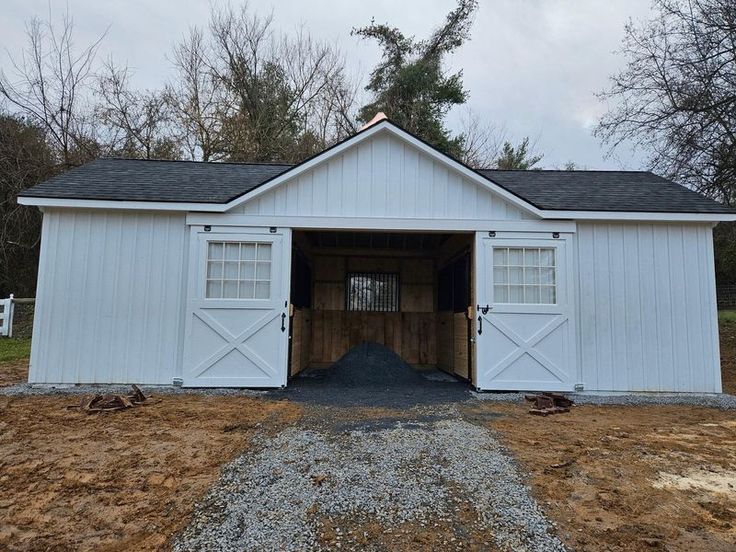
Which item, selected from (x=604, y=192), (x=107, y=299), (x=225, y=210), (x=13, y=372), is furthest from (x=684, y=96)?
(x=13, y=372)

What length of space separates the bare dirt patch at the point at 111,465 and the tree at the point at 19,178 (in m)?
9.63

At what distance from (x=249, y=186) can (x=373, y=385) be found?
3786 millimetres

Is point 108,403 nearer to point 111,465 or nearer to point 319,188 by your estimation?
point 111,465

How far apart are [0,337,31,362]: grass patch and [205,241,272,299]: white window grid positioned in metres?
6.01

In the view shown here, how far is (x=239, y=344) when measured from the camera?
603 cm

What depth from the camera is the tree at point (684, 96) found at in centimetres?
855

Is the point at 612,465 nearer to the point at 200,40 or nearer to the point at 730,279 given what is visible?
the point at 200,40

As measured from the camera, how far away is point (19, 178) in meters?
12.2

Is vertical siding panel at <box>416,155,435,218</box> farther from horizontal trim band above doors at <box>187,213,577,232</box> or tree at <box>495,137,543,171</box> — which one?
tree at <box>495,137,543,171</box>

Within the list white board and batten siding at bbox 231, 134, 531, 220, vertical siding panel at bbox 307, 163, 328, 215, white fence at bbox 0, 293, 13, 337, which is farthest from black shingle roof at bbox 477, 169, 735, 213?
white fence at bbox 0, 293, 13, 337

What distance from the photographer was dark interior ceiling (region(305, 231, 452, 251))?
8664mm

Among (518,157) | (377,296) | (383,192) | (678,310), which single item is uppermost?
(518,157)

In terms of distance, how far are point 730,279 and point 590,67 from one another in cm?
1182

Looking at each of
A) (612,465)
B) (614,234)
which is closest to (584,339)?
(614,234)
